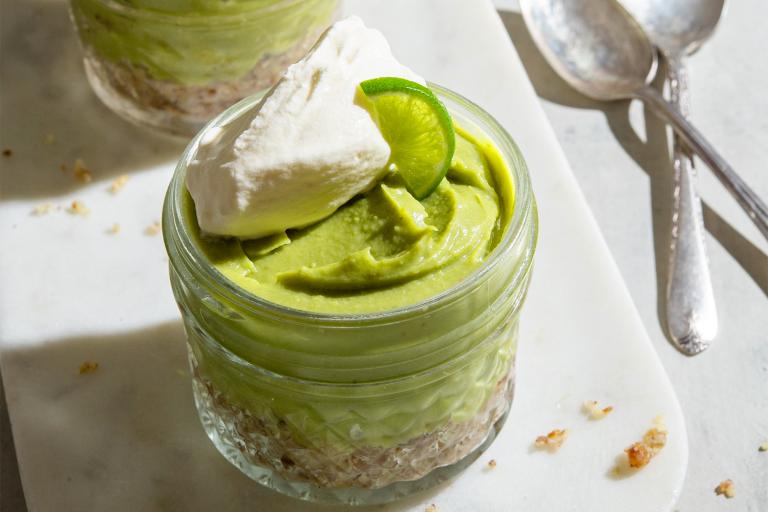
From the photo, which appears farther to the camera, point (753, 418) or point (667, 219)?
point (667, 219)

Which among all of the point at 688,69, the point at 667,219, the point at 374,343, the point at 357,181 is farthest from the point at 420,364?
the point at 688,69

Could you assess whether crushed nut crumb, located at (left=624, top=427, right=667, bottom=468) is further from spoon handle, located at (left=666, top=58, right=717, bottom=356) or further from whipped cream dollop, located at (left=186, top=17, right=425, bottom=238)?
whipped cream dollop, located at (left=186, top=17, right=425, bottom=238)

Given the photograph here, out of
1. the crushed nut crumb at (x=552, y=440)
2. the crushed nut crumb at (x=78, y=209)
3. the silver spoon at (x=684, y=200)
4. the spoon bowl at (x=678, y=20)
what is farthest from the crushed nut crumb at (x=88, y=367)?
the spoon bowl at (x=678, y=20)

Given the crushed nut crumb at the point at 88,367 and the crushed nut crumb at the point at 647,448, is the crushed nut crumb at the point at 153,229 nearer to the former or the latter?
the crushed nut crumb at the point at 88,367

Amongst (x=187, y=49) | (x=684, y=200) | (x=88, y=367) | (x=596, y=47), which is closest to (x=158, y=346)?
(x=88, y=367)

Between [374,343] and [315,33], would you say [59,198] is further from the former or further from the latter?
[374,343]

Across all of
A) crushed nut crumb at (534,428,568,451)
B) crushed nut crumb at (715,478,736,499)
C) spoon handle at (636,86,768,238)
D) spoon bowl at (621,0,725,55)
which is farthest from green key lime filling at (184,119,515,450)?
spoon bowl at (621,0,725,55)
